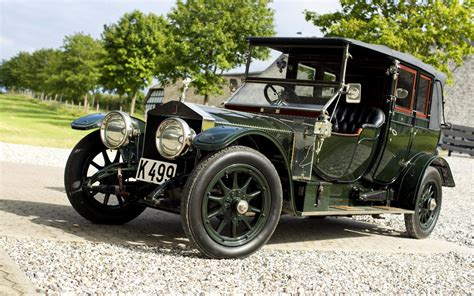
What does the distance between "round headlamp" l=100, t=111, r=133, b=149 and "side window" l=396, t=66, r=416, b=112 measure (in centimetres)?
352

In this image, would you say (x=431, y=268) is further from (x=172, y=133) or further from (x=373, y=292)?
(x=172, y=133)

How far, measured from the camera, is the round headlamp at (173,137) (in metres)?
5.06

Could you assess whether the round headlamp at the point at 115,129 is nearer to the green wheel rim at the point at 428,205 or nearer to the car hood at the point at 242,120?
the car hood at the point at 242,120

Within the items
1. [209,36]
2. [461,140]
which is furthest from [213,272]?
[209,36]

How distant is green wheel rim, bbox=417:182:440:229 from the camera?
306 inches

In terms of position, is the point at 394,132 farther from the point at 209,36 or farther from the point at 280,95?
the point at 209,36

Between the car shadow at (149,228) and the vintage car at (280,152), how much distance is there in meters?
0.28

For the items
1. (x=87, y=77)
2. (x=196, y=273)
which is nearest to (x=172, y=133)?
(x=196, y=273)

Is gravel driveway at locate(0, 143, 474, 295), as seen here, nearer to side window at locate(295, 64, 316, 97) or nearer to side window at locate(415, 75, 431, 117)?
side window at locate(295, 64, 316, 97)

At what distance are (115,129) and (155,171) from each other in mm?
735

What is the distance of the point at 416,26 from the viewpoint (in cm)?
2142

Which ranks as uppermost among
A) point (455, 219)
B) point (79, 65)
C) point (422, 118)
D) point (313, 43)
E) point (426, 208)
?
point (79, 65)

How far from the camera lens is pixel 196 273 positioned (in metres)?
4.35

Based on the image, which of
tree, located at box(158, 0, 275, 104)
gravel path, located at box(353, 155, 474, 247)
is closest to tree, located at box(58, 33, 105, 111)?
tree, located at box(158, 0, 275, 104)
